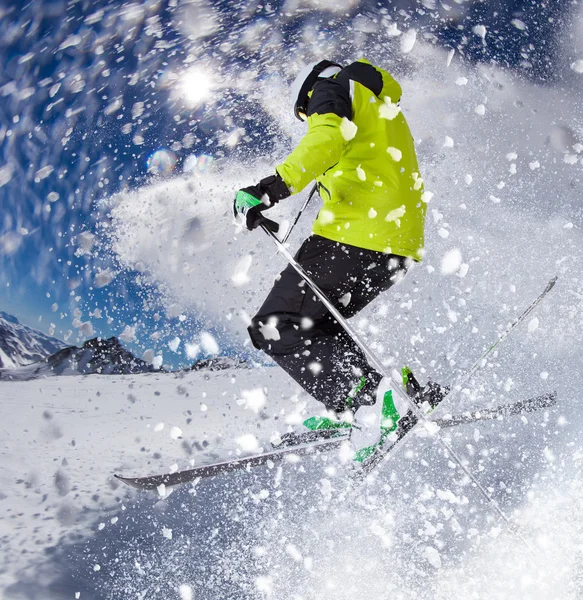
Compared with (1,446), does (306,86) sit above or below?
above

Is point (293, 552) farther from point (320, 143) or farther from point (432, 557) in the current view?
point (320, 143)

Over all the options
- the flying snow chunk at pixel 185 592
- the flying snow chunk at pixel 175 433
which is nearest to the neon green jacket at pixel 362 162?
the flying snow chunk at pixel 185 592

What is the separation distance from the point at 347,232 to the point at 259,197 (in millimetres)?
485

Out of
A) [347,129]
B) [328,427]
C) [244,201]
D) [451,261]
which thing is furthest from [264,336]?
[451,261]

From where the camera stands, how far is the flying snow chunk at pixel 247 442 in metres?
4.62

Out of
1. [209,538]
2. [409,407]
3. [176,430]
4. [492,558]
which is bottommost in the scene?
[176,430]

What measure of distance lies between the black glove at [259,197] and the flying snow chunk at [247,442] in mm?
2960

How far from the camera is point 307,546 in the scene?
253 centimetres

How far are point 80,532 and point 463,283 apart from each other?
4.73 meters

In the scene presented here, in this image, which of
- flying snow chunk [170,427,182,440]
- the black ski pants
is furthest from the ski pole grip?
flying snow chunk [170,427,182,440]

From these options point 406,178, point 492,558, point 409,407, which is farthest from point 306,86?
point 492,558

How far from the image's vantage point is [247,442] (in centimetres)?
494

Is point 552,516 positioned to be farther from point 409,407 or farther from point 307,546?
point 307,546

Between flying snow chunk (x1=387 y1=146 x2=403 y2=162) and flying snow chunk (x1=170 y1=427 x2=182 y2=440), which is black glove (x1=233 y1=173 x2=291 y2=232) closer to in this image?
flying snow chunk (x1=387 y1=146 x2=403 y2=162)
